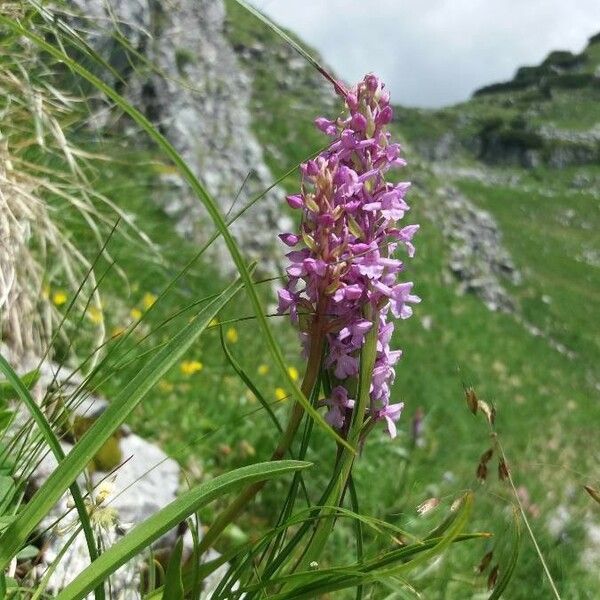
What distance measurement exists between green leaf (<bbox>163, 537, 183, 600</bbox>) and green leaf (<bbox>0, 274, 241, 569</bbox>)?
0.82 ft

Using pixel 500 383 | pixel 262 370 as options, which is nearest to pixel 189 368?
pixel 262 370

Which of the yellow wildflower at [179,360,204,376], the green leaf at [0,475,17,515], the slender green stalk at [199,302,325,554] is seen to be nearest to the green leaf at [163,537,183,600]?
the slender green stalk at [199,302,325,554]

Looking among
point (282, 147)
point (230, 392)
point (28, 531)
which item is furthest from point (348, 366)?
point (282, 147)

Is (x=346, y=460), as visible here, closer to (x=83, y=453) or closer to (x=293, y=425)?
(x=293, y=425)

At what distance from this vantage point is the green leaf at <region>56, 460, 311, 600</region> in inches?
48.8

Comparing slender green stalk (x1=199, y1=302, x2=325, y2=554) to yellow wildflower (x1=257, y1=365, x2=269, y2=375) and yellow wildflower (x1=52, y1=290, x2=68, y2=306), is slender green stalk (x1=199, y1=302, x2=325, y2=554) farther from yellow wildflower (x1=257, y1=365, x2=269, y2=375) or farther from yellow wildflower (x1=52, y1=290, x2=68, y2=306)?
yellow wildflower (x1=257, y1=365, x2=269, y2=375)

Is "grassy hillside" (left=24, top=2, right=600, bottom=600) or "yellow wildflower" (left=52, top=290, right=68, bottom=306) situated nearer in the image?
"grassy hillside" (left=24, top=2, right=600, bottom=600)

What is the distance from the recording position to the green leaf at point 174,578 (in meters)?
1.41

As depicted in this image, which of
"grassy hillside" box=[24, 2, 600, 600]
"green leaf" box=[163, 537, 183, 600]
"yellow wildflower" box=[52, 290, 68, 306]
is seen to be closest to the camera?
"green leaf" box=[163, 537, 183, 600]

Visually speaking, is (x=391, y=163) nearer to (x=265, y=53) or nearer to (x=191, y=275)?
(x=191, y=275)

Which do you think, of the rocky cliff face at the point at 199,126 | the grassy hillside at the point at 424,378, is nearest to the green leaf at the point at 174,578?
the grassy hillside at the point at 424,378

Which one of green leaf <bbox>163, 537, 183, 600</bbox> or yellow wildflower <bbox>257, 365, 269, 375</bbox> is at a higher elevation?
green leaf <bbox>163, 537, 183, 600</bbox>

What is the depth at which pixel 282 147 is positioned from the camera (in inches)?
870

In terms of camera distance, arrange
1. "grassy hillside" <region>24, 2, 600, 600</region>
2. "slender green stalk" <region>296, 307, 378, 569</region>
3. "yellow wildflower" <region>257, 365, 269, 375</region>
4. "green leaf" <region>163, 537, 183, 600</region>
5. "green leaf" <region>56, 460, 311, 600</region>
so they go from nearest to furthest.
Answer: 1. "green leaf" <region>56, 460, 311, 600</region>
2. "green leaf" <region>163, 537, 183, 600</region>
3. "slender green stalk" <region>296, 307, 378, 569</region>
4. "grassy hillside" <region>24, 2, 600, 600</region>
5. "yellow wildflower" <region>257, 365, 269, 375</region>
